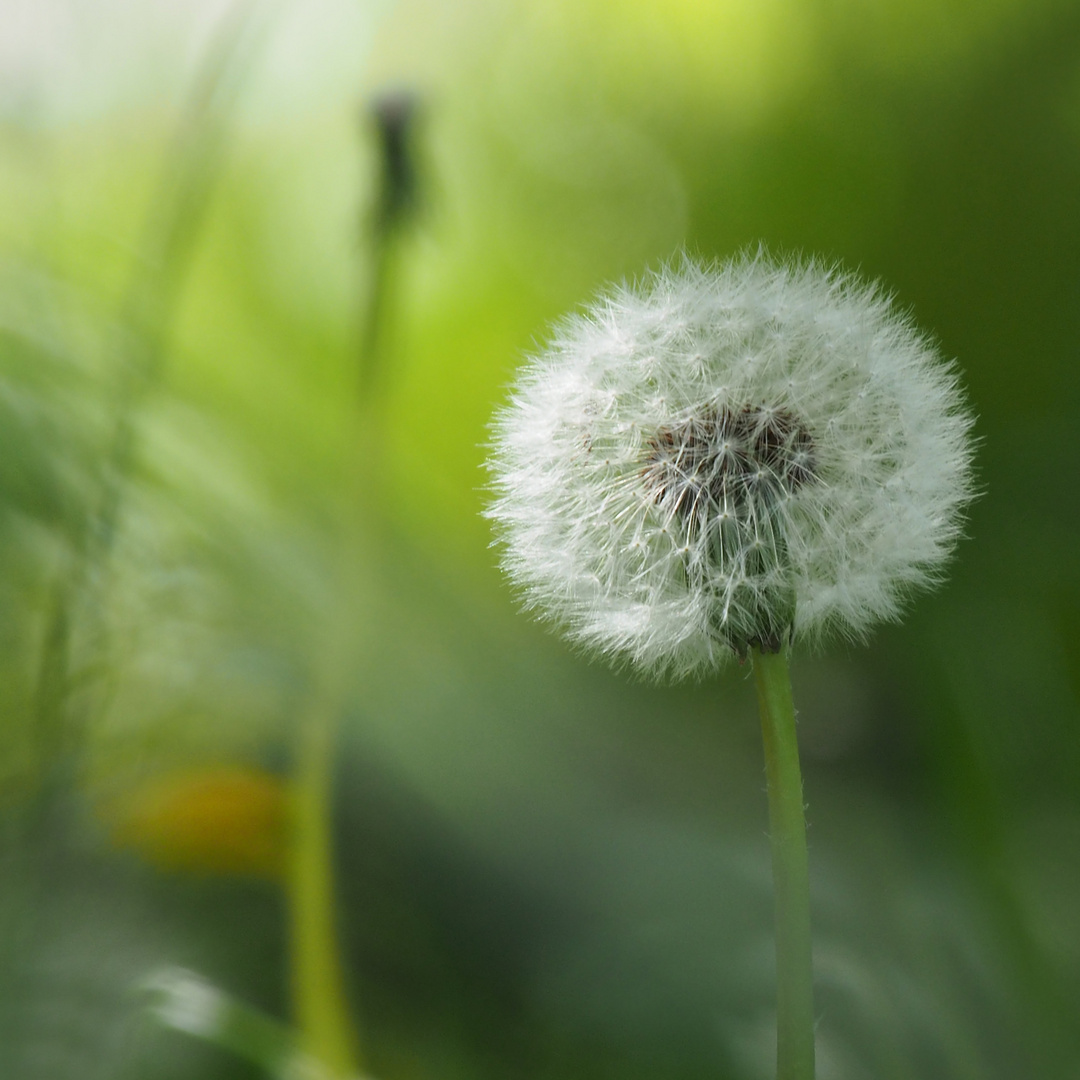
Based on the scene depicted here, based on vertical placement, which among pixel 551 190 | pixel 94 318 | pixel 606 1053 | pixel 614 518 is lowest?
pixel 606 1053

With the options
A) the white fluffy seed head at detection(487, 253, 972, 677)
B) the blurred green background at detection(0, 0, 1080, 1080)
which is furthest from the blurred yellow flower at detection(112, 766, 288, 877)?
the white fluffy seed head at detection(487, 253, 972, 677)

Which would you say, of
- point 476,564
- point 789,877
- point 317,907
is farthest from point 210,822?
point 789,877

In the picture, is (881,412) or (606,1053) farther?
(606,1053)

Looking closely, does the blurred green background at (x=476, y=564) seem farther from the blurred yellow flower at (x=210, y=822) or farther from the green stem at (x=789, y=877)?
the green stem at (x=789, y=877)

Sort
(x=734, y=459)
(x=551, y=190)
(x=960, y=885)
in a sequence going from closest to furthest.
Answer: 1. (x=734, y=459)
2. (x=960, y=885)
3. (x=551, y=190)

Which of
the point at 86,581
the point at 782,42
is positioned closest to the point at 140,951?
the point at 86,581

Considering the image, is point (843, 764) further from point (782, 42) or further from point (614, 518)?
point (782, 42)

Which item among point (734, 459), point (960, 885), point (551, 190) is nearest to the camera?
point (734, 459)
